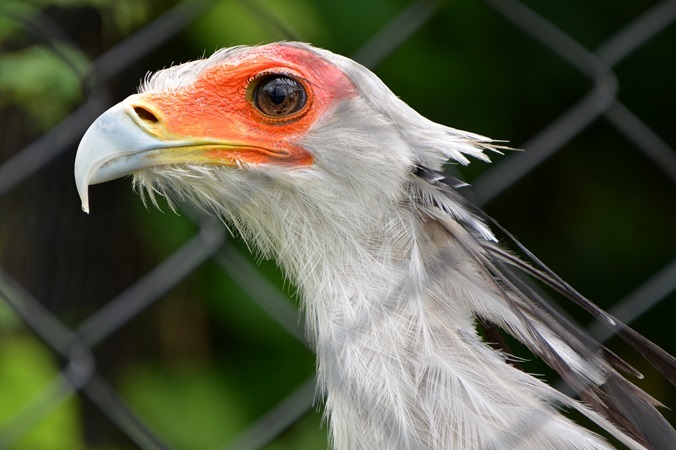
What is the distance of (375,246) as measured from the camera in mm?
1627

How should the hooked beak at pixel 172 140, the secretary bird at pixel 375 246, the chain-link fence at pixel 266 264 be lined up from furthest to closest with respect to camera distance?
the chain-link fence at pixel 266 264, the hooked beak at pixel 172 140, the secretary bird at pixel 375 246

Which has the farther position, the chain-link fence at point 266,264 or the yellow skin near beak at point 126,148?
the chain-link fence at point 266,264

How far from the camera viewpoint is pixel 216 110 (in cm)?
168

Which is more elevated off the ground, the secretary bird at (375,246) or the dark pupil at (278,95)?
the dark pupil at (278,95)

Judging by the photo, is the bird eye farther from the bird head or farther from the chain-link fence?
the chain-link fence

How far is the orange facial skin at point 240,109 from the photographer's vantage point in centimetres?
167

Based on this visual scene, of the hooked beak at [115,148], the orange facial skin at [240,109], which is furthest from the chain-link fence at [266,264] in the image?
the hooked beak at [115,148]

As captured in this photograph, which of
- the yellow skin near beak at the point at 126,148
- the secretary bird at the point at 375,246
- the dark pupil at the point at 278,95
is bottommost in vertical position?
the secretary bird at the point at 375,246

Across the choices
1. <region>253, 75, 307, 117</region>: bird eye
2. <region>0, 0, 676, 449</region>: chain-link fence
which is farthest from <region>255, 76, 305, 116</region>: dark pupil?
<region>0, 0, 676, 449</region>: chain-link fence

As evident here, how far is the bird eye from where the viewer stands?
1687 mm

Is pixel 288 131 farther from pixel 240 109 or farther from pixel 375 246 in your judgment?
pixel 375 246

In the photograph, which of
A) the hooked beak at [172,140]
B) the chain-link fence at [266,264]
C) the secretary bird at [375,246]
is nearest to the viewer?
the secretary bird at [375,246]

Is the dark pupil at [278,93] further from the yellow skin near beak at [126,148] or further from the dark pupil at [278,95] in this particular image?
the yellow skin near beak at [126,148]

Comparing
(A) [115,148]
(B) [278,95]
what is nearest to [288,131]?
(B) [278,95]
